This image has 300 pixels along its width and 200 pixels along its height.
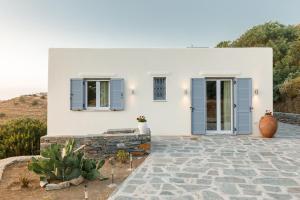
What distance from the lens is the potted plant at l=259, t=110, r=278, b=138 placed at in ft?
36.2

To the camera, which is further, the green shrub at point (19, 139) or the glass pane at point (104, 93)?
the glass pane at point (104, 93)

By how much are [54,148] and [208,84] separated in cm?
799

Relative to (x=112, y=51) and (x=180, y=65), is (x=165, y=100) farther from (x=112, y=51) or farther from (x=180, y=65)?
(x=112, y=51)

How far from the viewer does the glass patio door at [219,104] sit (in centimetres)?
Answer: 1205

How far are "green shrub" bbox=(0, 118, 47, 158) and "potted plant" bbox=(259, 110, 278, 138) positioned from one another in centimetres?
897

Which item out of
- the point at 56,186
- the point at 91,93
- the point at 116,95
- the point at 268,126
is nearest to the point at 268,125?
the point at 268,126

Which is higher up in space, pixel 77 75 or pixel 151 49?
pixel 151 49

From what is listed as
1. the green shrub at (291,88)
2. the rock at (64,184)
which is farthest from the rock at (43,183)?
the green shrub at (291,88)

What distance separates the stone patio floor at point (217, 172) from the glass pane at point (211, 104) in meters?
2.26

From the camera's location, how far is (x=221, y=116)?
12.1m

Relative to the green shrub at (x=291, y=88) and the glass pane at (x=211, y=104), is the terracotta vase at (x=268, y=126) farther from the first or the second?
the green shrub at (x=291, y=88)

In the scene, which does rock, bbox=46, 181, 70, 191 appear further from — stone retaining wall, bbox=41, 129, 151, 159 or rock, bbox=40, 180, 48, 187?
stone retaining wall, bbox=41, 129, 151, 159

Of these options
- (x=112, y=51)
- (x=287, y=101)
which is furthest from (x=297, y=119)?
(x=112, y=51)

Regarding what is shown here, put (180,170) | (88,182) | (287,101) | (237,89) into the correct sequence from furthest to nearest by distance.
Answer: (287,101) < (237,89) < (180,170) < (88,182)
